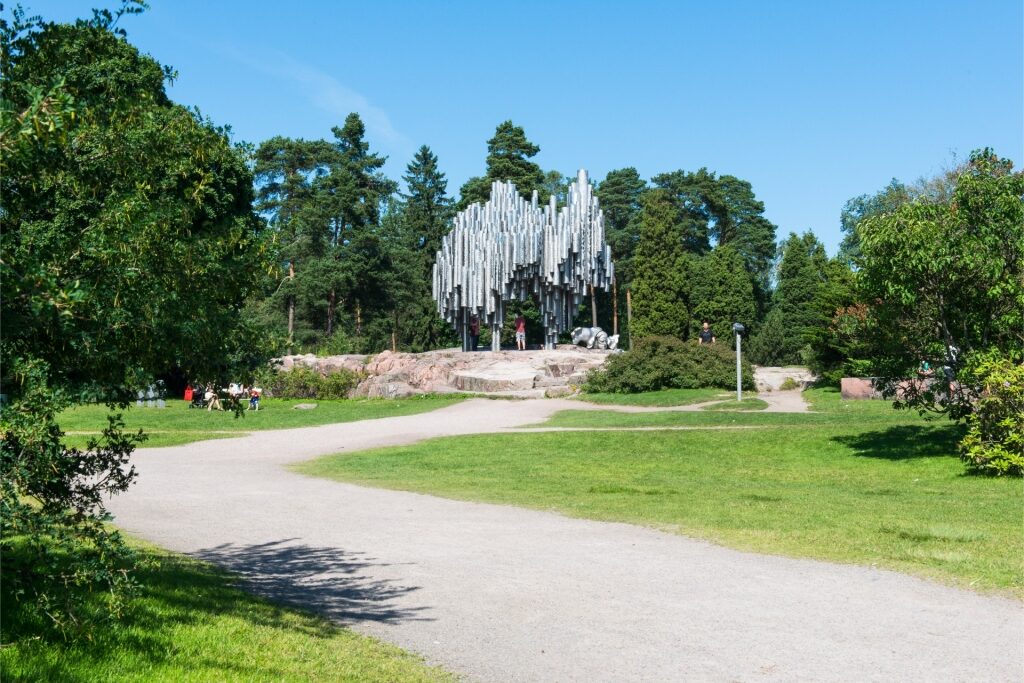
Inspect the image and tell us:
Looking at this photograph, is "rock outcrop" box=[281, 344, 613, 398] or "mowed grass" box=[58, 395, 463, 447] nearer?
"mowed grass" box=[58, 395, 463, 447]

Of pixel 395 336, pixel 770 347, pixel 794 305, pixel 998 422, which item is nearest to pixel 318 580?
pixel 998 422

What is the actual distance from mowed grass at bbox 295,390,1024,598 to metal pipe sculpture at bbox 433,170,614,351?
2086cm

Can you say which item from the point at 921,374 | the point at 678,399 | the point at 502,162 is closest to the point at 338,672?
the point at 921,374

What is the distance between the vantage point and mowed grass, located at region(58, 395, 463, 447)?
2397 centimetres

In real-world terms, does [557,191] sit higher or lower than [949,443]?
higher

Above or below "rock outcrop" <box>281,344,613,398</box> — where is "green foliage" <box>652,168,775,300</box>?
above

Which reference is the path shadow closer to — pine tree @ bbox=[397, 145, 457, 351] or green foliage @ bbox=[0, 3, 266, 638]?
green foliage @ bbox=[0, 3, 266, 638]

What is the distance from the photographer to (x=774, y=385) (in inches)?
1572

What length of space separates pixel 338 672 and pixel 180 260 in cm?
243

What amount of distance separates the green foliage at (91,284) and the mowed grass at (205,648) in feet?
0.60

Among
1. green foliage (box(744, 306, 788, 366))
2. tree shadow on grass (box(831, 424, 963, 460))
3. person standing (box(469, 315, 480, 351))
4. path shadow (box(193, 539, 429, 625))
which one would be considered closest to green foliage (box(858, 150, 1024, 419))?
tree shadow on grass (box(831, 424, 963, 460))

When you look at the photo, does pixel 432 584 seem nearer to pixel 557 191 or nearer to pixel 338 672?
pixel 338 672

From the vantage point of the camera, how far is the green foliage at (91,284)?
4.56 m

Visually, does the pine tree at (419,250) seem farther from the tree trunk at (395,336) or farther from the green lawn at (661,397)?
the green lawn at (661,397)
